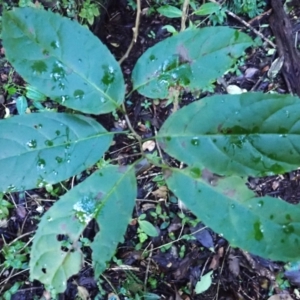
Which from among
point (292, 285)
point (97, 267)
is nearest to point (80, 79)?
point (97, 267)

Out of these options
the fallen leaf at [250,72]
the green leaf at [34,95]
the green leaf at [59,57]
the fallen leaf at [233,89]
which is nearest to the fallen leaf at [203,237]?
the fallen leaf at [233,89]

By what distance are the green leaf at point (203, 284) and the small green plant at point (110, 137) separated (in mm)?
924

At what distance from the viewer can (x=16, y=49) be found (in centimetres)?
97

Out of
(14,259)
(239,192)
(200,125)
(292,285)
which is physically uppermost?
(200,125)

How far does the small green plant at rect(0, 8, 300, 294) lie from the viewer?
92cm

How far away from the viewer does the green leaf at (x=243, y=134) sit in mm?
914

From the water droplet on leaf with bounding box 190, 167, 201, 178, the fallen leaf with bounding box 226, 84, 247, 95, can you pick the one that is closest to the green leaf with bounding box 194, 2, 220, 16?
Result: the fallen leaf with bounding box 226, 84, 247, 95

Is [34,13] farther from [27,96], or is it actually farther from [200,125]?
[27,96]

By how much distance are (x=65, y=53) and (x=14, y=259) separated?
1.14 meters

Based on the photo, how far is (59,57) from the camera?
995mm

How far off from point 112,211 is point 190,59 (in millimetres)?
402

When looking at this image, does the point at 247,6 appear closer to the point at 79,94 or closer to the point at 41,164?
the point at 79,94

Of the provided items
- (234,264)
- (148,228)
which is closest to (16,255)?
(148,228)

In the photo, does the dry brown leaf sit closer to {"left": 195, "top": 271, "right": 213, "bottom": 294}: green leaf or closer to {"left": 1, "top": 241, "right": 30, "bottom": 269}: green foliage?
{"left": 195, "top": 271, "right": 213, "bottom": 294}: green leaf
